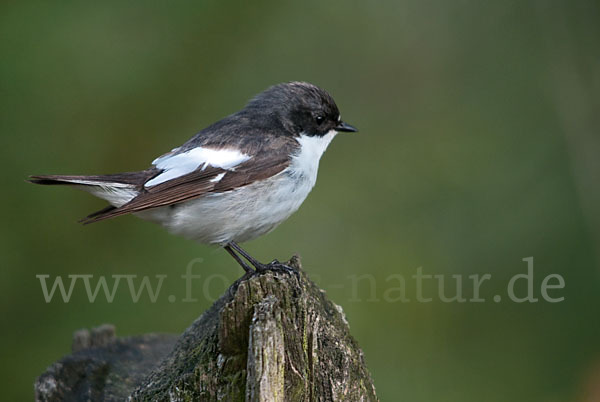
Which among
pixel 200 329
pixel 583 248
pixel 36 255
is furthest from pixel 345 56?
pixel 200 329

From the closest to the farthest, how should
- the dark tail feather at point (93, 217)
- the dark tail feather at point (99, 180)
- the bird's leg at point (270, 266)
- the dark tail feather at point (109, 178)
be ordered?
the bird's leg at point (270, 266) < the dark tail feather at point (93, 217) < the dark tail feather at point (99, 180) < the dark tail feather at point (109, 178)

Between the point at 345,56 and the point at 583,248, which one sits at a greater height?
the point at 345,56

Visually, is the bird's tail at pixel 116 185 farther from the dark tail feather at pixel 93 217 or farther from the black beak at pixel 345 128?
the black beak at pixel 345 128

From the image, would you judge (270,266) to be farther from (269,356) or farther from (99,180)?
(269,356)

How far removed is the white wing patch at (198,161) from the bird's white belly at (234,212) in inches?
6.1

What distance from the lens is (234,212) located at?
12.5 ft

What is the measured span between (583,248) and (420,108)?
1562mm

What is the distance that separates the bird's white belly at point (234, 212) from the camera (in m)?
3.81

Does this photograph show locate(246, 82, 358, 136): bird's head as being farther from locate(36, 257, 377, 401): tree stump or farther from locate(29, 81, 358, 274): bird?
locate(36, 257, 377, 401): tree stump

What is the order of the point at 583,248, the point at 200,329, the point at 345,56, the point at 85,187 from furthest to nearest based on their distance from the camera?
1. the point at 345,56
2. the point at 583,248
3. the point at 85,187
4. the point at 200,329

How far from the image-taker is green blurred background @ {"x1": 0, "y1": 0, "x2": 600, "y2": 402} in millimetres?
4277

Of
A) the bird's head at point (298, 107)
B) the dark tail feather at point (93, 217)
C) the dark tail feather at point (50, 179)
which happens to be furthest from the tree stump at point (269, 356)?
the bird's head at point (298, 107)

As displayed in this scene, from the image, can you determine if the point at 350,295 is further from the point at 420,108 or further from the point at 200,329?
the point at 200,329

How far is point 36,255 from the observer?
4277 mm
